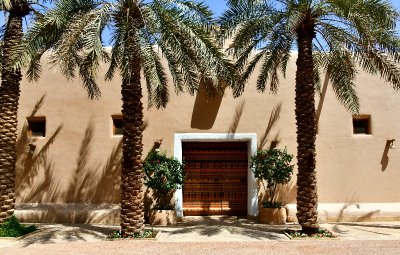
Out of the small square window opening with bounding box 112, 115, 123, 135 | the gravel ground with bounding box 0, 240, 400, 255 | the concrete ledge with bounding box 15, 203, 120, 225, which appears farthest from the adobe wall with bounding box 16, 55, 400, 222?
the gravel ground with bounding box 0, 240, 400, 255

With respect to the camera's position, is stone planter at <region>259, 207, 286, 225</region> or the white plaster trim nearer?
stone planter at <region>259, 207, 286, 225</region>

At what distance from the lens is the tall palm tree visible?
38.4ft

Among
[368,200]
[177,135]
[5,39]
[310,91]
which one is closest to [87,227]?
[177,135]

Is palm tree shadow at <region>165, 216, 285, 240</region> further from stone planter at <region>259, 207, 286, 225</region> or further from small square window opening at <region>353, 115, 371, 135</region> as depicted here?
small square window opening at <region>353, 115, 371, 135</region>

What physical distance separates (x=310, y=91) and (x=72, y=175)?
8.84 meters

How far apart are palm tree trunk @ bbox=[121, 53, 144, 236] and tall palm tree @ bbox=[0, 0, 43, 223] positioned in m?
3.24

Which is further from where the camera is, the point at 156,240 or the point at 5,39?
the point at 5,39

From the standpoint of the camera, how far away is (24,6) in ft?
40.6

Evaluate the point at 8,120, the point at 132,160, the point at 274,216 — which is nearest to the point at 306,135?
the point at 274,216

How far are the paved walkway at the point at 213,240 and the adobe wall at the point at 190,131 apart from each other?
5.80 ft

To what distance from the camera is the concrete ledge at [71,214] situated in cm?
1448

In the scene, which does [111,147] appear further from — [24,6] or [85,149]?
[24,6]

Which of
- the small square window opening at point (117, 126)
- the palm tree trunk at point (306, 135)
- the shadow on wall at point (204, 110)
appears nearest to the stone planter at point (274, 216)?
the palm tree trunk at point (306, 135)

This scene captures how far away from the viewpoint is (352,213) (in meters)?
14.8
